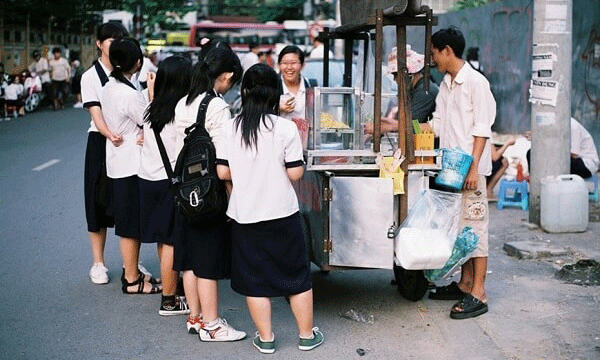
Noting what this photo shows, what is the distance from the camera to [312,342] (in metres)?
5.49

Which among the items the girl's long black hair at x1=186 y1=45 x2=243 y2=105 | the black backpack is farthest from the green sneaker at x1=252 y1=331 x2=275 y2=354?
the girl's long black hair at x1=186 y1=45 x2=243 y2=105

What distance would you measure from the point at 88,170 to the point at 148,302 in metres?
1.14

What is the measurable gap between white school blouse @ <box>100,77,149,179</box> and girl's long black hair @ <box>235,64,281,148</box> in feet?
4.88

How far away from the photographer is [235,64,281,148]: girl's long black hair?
205 inches

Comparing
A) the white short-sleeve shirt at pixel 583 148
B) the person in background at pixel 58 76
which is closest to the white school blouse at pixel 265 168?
the white short-sleeve shirt at pixel 583 148

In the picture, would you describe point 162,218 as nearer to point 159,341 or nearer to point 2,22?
point 159,341

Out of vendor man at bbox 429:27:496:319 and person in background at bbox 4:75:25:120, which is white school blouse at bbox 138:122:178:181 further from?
person in background at bbox 4:75:25:120

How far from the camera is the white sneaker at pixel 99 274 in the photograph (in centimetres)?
716

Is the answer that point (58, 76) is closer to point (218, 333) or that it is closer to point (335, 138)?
point (335, 138)

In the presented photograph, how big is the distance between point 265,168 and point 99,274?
8.33ft

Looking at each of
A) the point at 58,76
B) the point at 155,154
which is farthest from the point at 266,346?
the point at 58,76

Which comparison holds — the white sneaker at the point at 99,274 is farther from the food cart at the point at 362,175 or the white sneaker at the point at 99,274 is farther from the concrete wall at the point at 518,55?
→ the concrete wall at the point at 518,55

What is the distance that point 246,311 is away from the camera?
6387mm

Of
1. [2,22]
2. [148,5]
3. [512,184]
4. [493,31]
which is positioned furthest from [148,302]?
[148,5]
